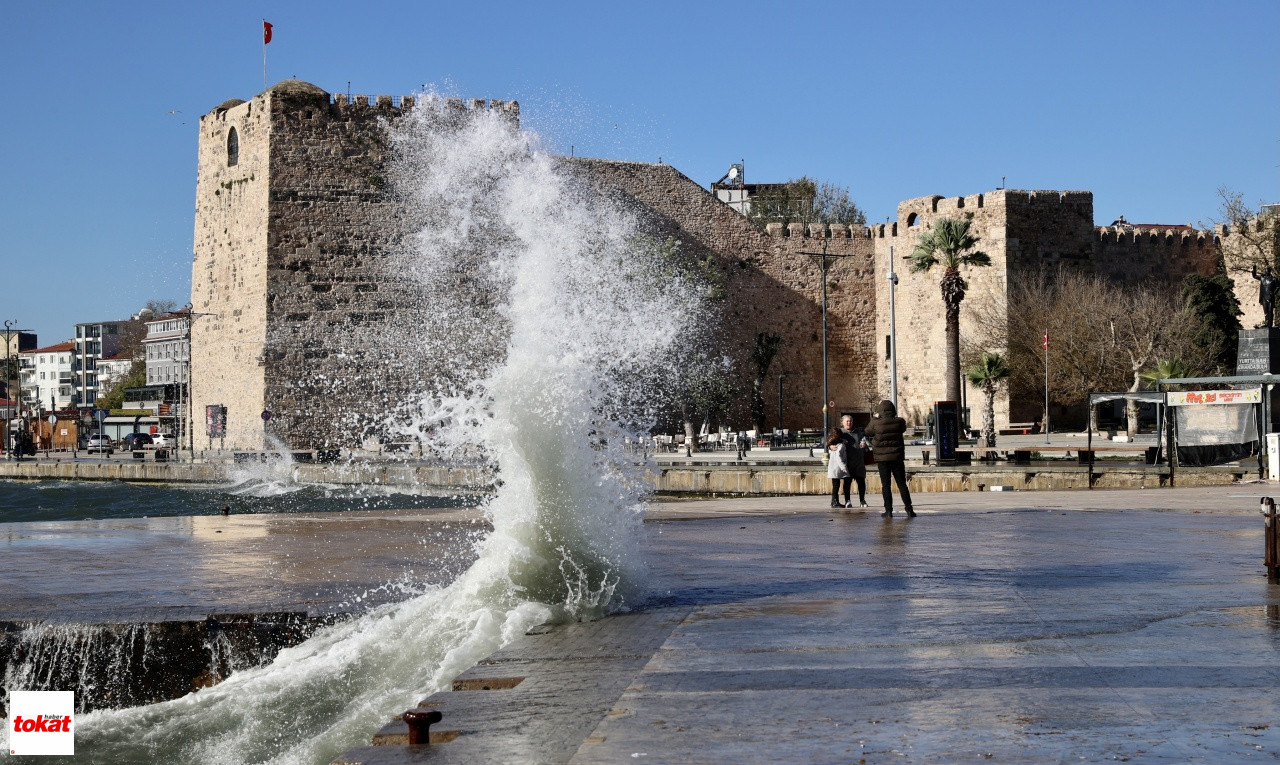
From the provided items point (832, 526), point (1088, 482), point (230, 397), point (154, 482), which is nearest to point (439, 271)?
point (230, 397)

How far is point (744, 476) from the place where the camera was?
23172mm

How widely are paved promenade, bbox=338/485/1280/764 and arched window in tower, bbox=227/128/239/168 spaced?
27.0 meters

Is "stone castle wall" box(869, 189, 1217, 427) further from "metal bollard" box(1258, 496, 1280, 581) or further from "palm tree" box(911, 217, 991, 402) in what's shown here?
"metal bollard" box(1258, 496, 1280, 581)

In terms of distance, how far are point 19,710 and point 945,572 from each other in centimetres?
491

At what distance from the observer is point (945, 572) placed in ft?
27.5

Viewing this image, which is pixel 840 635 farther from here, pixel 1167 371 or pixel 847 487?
pixel 1167 371

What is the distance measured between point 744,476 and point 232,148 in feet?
56.6

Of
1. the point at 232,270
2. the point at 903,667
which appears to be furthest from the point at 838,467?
the point at 232,270

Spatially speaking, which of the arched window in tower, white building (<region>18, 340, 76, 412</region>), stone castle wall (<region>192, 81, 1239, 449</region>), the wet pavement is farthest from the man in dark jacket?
white building (<region>18, 340, 76, 412</region>)

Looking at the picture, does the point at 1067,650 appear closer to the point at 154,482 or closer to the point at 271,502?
the point at 271,502

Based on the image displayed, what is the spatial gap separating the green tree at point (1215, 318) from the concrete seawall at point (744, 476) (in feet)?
62.4

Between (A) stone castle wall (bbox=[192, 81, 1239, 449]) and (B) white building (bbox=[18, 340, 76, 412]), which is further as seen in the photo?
(B) white building (bbox=[18, 340, 76, 412])

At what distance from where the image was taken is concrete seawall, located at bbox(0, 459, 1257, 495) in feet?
62.4

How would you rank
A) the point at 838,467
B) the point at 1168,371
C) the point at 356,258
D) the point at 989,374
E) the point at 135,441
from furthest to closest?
1. the point at 135,441
2. the point at 989,374
3. the point at 356,258
4. the point at 1168,371
5. the point at 838,467
